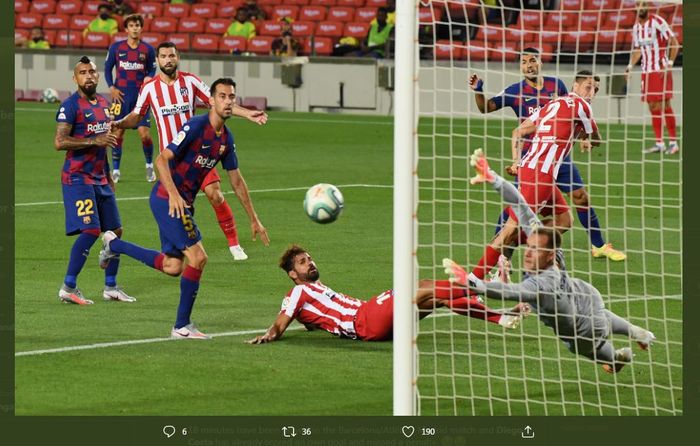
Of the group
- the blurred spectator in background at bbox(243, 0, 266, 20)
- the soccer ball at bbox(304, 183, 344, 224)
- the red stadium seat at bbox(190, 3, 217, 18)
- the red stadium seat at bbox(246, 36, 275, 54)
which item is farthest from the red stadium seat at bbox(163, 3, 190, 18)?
the soccer ball at bbox(304, 183, 344, 224)

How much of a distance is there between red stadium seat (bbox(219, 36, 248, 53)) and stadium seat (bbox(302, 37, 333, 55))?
1610 millimetres

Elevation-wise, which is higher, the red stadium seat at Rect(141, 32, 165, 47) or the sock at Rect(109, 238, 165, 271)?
the red stadium seat at Rect(141, 32, 165, 47)

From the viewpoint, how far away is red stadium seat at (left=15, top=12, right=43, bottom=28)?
3731 centimetres

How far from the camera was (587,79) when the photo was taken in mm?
12586

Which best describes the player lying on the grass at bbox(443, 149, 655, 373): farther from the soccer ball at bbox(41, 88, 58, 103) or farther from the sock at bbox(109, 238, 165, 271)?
the soccer ball at bbox(41, 88, 58, 103)

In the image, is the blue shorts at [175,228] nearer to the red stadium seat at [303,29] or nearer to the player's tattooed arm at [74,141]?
the player's tattooed arm at [74,141]

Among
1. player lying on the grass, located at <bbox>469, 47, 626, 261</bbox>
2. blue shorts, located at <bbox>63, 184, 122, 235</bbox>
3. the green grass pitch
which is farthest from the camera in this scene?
player lying on the grass, located at <bbox>469, 47, 626, 261</bbox>

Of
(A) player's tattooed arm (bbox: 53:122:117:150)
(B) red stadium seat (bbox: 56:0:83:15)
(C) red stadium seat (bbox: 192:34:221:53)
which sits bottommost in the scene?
(A) player's tattooed arm (bbox: 53:122:117:150)

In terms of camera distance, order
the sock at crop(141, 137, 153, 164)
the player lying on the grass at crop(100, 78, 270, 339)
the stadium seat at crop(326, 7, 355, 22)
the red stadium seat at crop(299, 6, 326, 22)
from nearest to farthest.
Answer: the player lying on the grass at crop(100, 78, 270, 339), the sock at crop(141, 137, 153, 164), the stadium seat at crop(326, 7, 355, 22), the red stadium seat at crop(299, 6, 326, 22)

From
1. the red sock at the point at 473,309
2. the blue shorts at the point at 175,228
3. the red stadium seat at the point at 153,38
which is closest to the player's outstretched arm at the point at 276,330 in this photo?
the blue shorts at the point at 175,228

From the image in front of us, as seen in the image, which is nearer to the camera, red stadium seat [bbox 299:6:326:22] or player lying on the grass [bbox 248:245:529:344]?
player lying on the grass [bbox 248:245:529:344]

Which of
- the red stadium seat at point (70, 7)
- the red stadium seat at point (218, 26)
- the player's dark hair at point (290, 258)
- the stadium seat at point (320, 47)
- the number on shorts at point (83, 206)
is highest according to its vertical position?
the red stadium seat at point (70, 7)

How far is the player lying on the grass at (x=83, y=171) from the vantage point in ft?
40.2
